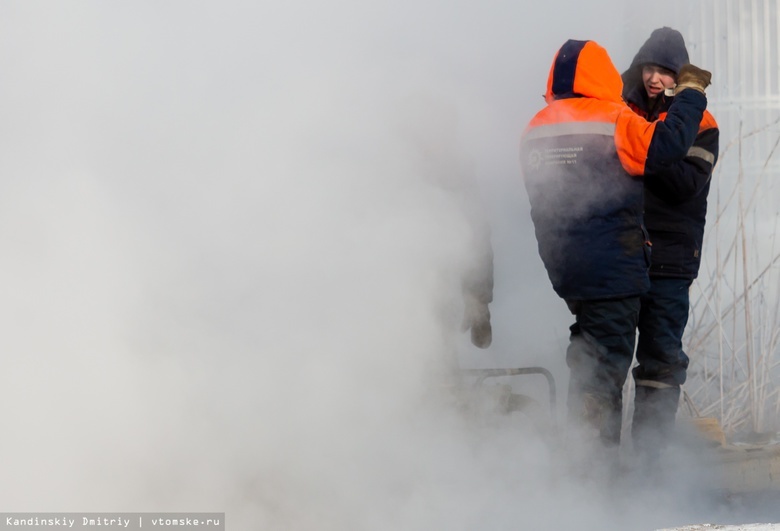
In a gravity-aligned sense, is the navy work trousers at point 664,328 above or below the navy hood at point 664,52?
below

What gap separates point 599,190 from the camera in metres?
3.23

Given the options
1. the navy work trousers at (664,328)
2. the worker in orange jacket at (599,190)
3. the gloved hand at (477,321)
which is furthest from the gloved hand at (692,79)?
the gloved hand at (477,321)

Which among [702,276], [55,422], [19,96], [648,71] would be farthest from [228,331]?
[702,276]

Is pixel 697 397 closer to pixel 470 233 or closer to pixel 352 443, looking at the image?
pixel 470 233

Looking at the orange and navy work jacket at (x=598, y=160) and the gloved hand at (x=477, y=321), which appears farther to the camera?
the gloved hand at (x=477, y=321)

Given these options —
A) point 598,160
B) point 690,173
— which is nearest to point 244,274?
point 598,160

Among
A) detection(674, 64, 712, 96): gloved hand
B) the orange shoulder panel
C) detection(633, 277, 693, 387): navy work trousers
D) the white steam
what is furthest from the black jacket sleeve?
the white steam

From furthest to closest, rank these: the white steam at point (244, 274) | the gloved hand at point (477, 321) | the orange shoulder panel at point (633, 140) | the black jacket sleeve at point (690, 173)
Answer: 1. the gloved hand at point (477, 321)
2. the black jacket sleeve at point (690, 173)
3. the orange shoulder panel at point (633, 140)
4. the white steam at point (244, 274)

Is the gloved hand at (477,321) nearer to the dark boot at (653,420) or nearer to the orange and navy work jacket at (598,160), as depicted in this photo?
the orange and navy work jacket at (598,160)

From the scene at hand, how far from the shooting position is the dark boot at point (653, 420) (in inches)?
137

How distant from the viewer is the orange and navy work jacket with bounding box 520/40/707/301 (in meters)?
3.14

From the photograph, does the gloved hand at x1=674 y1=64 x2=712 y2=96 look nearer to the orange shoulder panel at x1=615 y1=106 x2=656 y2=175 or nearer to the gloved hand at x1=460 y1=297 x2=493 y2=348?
the orange shoulder panel at x1=615 y1=106 x2=656 y2=175

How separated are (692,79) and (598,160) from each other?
40 cm

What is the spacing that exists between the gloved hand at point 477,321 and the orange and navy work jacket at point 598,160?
31 centimetres
